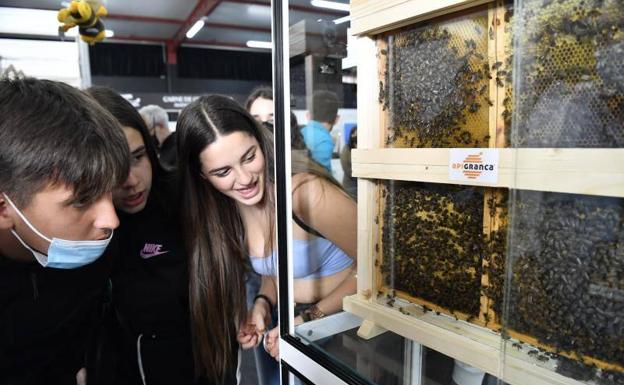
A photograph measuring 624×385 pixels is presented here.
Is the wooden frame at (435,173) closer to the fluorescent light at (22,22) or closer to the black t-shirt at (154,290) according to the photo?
the black t-shirt at (154,290)

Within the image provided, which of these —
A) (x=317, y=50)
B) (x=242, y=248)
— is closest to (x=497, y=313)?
(x=317, y=50)

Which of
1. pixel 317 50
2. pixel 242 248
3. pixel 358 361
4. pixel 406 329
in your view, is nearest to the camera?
pixel 406 329

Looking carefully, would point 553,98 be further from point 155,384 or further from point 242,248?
point 155,384

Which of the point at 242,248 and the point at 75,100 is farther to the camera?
the point at 242,248

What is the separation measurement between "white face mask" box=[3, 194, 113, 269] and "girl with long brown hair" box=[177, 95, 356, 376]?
40cm

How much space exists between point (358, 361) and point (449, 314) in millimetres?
288

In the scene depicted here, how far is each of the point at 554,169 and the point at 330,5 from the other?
0.81m

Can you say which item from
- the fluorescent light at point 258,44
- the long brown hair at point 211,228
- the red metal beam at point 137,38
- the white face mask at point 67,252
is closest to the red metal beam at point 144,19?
the red metal beam at point 137,38

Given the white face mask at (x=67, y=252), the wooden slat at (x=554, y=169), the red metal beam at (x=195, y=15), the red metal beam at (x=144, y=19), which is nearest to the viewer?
the wooden slat at (x=554, y=169)

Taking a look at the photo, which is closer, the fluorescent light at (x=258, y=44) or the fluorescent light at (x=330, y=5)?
the fluorescent light at (x=330, y=5)

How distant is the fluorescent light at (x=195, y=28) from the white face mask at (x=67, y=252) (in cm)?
905

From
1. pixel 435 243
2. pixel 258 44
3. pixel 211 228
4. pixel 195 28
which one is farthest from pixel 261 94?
pixel 258 44

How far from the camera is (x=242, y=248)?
1549 millimetres

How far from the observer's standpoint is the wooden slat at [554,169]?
21.7 inches
